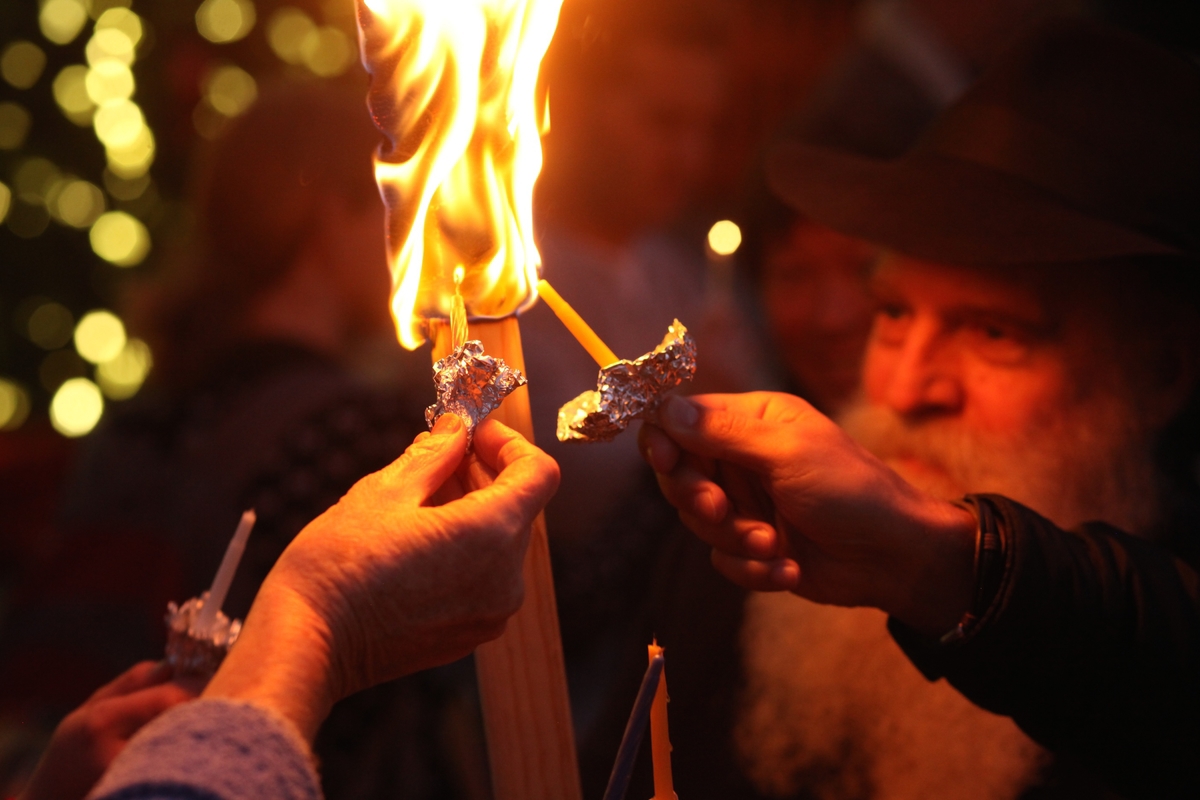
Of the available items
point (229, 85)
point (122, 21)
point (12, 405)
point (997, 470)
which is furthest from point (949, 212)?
point (12, 405)

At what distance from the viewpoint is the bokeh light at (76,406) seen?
268cm

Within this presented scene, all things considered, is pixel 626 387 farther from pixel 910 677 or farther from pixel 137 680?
pixel 910 677

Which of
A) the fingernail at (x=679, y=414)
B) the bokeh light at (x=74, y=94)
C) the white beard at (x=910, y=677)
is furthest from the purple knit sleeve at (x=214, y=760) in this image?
the bokeh light at (x=74, y=94)

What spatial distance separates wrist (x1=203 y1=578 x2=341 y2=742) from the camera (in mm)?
634

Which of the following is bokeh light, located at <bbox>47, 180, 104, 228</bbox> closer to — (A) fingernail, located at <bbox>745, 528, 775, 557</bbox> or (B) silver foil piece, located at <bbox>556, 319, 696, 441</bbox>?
(B) silver foil piece, located at <bbox>556, 319, 696, 441</bbox>

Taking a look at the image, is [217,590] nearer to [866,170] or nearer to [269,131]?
[269,131]

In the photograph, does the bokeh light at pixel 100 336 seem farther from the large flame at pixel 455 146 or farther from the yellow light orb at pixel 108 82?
the large flame at pixel 455 146

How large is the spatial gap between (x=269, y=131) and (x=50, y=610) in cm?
120

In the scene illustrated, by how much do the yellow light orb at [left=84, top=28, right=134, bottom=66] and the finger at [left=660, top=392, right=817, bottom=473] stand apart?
2271 mm

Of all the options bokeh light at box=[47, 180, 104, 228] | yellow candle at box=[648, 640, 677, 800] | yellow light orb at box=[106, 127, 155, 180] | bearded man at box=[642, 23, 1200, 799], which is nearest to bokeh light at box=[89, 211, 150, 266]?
bokeh light at box=[47, 180, 104, 228]

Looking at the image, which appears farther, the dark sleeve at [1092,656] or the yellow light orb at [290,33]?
the yellow light orb at [290,33]

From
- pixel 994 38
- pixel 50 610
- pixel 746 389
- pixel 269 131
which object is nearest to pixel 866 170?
pixel 994 38

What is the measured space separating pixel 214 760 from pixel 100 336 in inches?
99.4

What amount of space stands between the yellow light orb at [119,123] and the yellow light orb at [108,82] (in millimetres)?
23
